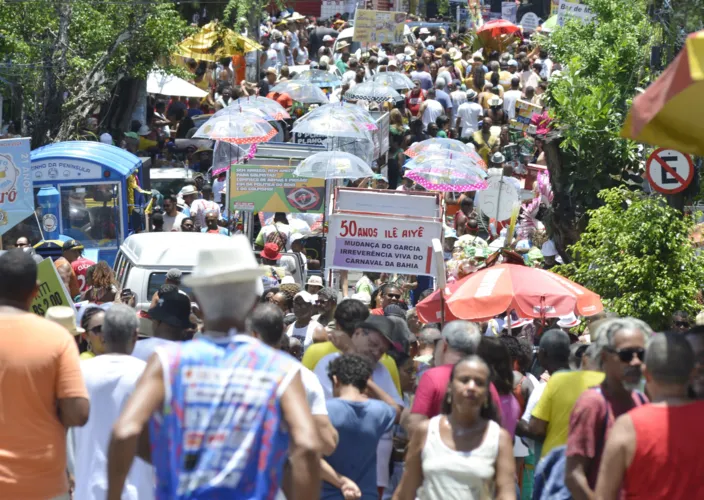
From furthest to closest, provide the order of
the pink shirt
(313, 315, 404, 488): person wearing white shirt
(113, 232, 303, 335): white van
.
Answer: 1. (113, 232, 303, 335): white van
2. (313, 315, 404, 488): person wearing white shirt
3. the pink shirt

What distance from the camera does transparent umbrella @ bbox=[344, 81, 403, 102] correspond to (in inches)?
932

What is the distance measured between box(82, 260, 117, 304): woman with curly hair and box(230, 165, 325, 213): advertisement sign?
165 inches

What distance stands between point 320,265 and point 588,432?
11.0 m

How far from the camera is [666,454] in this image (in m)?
4.02

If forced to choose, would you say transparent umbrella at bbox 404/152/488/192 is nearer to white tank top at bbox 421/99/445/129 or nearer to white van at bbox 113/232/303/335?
white van at bbox 113/232/303/335

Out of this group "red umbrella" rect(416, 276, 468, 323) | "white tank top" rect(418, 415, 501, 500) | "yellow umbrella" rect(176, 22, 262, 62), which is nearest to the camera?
"white tank top" rect(418, 415, 501, 500)

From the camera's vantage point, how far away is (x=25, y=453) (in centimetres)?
436

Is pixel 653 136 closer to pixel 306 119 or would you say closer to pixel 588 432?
pixel 588 432

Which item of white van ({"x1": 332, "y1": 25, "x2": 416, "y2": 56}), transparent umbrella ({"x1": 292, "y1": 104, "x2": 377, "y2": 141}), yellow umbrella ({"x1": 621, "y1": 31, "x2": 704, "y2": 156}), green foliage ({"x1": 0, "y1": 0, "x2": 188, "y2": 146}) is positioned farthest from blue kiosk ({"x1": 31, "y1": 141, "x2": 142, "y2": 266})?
white van ({"x1": 332, "y1": 25, "x2": 416, "y2": 56})

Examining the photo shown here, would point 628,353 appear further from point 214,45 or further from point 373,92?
point 214,45

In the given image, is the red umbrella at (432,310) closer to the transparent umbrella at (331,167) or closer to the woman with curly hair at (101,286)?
the woman with curly hair at (101,286)

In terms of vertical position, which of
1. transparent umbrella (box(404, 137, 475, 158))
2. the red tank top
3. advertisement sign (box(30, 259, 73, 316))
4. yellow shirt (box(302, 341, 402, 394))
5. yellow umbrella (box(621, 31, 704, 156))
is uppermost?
yellow umbrella (box(621, 31, 704, 156))

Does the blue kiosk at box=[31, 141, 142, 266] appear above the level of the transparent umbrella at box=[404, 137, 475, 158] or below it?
below

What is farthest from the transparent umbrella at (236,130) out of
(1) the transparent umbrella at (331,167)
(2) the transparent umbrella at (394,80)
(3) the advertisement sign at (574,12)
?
(3) the advertisement sign at (574,12)
